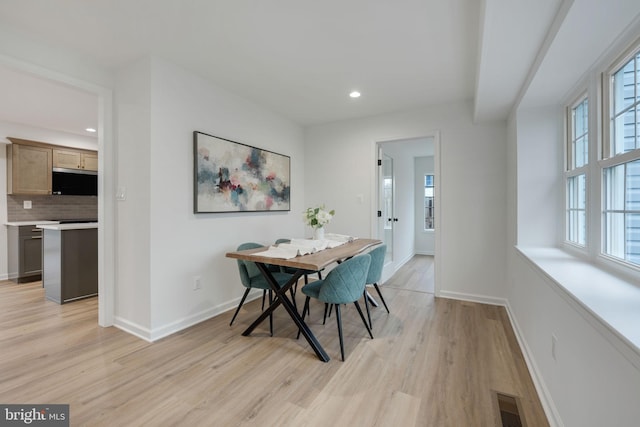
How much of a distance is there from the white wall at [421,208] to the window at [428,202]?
2.7 inches

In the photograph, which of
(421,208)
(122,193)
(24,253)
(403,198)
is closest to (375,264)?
(122,193)

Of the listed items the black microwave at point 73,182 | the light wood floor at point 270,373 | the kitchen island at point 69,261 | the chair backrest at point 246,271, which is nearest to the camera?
the light wood floor at point 270,373

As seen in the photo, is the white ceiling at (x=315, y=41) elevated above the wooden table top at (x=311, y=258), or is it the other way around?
the white ceiling at (x=315, y=41)

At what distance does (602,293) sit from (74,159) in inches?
260

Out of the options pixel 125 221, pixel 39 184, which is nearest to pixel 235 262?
pixel 125 221

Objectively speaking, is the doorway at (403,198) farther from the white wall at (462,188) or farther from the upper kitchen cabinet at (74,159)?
the upper kitchen cabinet at (74,159)

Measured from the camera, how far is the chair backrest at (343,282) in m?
2.21

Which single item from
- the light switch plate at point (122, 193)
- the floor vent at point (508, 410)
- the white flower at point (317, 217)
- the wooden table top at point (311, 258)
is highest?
the light switch plate at point (122, 193)

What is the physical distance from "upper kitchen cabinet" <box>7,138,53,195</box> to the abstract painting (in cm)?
360

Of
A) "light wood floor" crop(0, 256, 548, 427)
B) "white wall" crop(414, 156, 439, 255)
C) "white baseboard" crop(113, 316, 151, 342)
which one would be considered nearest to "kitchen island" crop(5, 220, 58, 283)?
"light wood floor" crop(0, 256, 548, 427)

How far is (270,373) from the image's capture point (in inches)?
77.4

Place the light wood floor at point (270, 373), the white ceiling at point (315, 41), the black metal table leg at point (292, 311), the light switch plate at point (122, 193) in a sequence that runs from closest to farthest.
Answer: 1. the light wood floor at point (270, 373)
2. the white ceiling at point (315, 41)
3. the black metal table leg at point (292, 311)
4. the light switch plate at point (122, 193)

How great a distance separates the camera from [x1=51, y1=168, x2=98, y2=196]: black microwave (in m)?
4.69

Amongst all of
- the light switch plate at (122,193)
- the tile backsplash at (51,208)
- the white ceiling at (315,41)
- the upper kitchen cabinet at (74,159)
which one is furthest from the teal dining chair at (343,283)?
the tile backsplash at (51,208)
